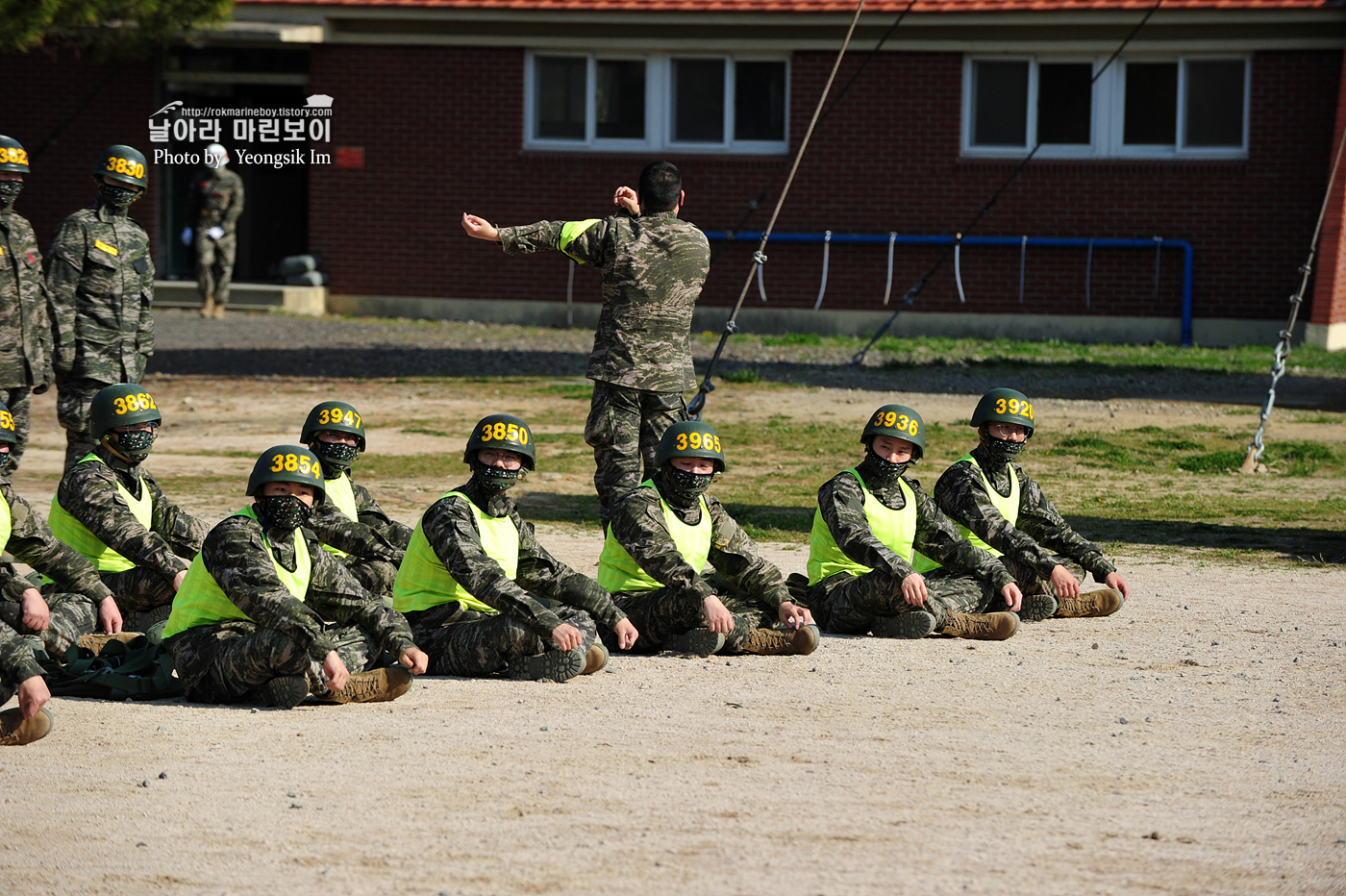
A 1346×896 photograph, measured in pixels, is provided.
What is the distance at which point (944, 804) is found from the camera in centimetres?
600

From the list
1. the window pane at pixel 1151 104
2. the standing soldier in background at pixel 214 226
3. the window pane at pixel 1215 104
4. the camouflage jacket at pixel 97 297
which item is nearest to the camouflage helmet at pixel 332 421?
the camouflage jacket at pixel 97 297

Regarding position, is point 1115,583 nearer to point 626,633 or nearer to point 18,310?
point 626,633

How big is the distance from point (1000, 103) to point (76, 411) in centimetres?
1663

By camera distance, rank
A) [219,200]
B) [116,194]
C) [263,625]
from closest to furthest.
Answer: [263,625], [116,194], [219,200]

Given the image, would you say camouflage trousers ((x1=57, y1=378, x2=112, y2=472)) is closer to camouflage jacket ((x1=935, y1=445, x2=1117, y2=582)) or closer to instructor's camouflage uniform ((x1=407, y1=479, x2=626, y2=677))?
instructor's camouflage uniform ((x1=407, y1=479, x2=626, y2=677))

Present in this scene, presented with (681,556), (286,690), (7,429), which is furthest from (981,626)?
(7,429)

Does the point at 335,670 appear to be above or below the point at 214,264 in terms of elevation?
below

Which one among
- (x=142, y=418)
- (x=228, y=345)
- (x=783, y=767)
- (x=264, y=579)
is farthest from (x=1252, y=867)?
(x=228, y=345)

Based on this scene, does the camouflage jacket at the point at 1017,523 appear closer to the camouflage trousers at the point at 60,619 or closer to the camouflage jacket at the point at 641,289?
the camouflage jacket at the point at 641,289

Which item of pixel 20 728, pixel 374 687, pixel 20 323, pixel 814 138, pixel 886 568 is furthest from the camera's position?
pixel 814 138

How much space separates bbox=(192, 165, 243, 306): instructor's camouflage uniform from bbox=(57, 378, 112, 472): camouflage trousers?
44.6ft

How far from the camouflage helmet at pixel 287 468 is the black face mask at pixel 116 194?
13.7 feet

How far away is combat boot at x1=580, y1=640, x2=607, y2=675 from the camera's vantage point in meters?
7.83

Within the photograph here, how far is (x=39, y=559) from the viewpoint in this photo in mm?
7906
